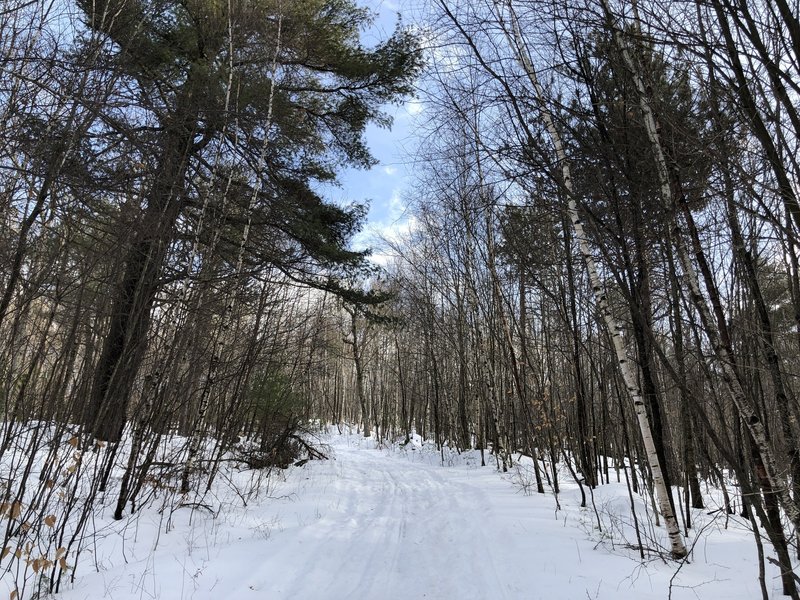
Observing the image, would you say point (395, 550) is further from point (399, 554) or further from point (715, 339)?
point (715, 339)

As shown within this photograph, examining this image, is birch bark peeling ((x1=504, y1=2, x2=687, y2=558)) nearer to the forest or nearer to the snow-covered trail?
the forest

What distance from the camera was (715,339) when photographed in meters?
3.21

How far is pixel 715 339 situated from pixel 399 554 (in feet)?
11.7

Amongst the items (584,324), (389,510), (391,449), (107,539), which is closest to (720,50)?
(107,539)

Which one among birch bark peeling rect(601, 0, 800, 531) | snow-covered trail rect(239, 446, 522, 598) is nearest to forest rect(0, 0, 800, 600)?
birch bark peeling rect(601, 0, 800, 531)

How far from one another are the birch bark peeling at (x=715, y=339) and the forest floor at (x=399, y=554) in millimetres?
440

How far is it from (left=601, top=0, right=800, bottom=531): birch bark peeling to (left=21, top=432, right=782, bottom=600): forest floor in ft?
1.45

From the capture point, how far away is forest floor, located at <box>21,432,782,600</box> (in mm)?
3602

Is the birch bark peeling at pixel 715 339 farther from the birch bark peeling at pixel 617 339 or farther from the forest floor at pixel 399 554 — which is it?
the birch bark peeling at pixel 617 339

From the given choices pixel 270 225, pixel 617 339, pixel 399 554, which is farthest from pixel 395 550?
pixel 270 225

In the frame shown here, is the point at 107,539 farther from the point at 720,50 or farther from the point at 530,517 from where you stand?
the point at 720,50

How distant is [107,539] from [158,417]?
1.15 meters

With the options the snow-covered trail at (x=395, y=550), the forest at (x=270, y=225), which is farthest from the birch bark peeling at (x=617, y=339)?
the snow-covered trail at (x=395, y=550)

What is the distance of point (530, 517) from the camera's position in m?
5.98
